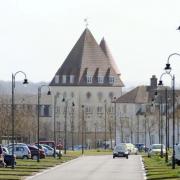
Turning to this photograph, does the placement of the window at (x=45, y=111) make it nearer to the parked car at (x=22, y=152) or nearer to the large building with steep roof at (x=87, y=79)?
the large building with steep roof at (x=87, y=79)

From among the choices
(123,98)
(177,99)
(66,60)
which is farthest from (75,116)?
(177,99)

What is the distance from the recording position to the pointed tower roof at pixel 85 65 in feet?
611

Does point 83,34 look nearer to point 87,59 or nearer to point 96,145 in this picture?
point 87,59

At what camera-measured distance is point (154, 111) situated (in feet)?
464

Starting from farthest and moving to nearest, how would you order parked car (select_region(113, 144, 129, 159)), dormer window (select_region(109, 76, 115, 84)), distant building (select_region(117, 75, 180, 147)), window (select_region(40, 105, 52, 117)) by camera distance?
window (select_region(40, 105, 52, 117)), dormer window (select_region(109, 76, 115, 84)), distant building (select_region(117, 75, 180, 147)), parked car (select_region(113, 144, 129, 159))

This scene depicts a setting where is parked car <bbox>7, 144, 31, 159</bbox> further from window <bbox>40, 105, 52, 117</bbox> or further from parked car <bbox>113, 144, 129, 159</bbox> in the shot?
window <bbox>40, 105, 52, 117</bbox>

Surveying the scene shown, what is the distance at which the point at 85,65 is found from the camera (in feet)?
613

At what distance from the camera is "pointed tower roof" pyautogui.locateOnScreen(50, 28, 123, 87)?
186m

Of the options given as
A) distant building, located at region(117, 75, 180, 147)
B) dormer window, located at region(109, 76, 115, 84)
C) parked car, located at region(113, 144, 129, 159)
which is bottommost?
parked car, located at region(113, 144, 129, 159)

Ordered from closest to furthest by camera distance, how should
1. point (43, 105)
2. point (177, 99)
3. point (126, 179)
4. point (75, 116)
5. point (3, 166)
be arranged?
point (126, 179), point (3, 166), point (177, 99), point (75, 116), point (43, 105)

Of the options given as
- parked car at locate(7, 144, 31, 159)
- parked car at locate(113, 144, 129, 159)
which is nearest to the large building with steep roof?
parked car at locate(113, 144, 129, 159)

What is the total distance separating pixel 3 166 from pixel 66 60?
133570 mm

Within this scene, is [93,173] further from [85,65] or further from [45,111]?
[45,111]

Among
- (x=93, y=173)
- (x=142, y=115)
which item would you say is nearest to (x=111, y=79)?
(x=142, y=115)
